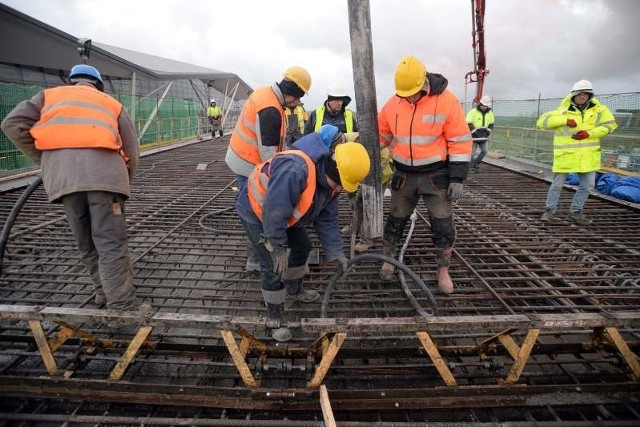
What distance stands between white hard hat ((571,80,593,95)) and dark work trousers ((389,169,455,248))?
96.2 inches

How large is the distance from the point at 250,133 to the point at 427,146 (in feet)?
4.45

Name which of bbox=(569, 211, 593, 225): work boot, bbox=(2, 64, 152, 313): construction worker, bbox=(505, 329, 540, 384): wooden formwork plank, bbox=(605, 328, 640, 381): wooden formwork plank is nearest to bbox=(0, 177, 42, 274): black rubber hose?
bbox=(2, 64, 152, 313): construction worker

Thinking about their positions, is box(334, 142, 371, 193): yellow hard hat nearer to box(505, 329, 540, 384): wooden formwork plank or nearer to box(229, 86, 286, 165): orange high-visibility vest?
box(229, 86, 286, 165): orange high-visibility vest

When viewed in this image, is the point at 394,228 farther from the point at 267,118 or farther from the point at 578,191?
the point at 578,191

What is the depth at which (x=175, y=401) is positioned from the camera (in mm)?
1819

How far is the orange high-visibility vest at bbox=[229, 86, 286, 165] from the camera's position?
2.68m

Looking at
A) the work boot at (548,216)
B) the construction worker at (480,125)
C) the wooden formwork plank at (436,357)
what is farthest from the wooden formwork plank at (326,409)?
the construction worker at (480,125)

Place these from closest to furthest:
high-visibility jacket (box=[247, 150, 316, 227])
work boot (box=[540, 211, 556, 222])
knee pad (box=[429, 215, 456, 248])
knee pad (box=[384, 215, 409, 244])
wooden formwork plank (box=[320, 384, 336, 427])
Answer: wooden formwork plank (box=[320, 384, 336, 427]) → high-visibility jacket (box=[247, 150, 316, 227]) → knee pad (box=[429, 215, 456, 248]) → knee pad (box=[384, 215, 409, 244]) → work boot (box=[540, 211, 556, 222])

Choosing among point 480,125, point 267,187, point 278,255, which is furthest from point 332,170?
point 480,125

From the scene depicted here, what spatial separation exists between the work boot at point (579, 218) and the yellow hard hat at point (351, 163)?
144 inches

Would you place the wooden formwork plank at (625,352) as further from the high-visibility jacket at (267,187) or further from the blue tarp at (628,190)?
the blue tarp at (628,190)

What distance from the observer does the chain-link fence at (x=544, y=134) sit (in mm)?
6582

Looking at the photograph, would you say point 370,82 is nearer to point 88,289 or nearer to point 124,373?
point 124,373

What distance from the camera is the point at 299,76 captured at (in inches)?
107
